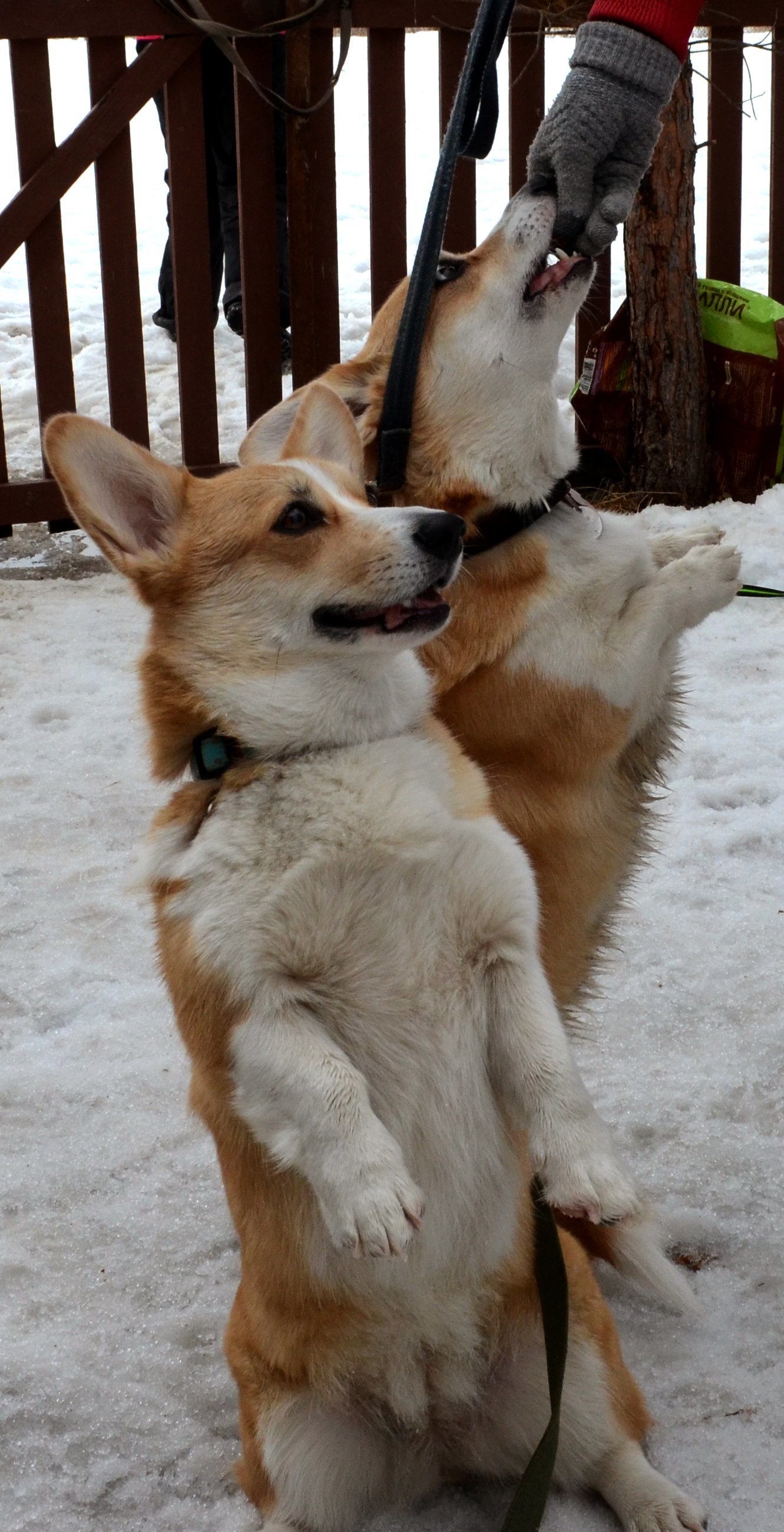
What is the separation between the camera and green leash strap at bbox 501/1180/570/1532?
1.72 m

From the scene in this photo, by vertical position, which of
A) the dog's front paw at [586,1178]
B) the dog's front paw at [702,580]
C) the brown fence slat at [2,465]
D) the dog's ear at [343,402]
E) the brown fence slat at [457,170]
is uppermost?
the brown fence slat at [457,170]

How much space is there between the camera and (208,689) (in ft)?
6.27

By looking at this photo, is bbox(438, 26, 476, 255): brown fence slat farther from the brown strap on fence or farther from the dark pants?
the dark pants

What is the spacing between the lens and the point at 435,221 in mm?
2176

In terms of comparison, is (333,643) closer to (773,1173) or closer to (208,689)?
(208,689)

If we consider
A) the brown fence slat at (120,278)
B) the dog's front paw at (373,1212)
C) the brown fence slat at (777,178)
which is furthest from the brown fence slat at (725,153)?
the dog's front paw at (373,1212)

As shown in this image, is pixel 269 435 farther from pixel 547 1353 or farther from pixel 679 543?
pixel 547 1353

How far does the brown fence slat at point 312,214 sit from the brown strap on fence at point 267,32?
6 cm

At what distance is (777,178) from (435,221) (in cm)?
444

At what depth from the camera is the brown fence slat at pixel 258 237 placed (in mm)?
5402

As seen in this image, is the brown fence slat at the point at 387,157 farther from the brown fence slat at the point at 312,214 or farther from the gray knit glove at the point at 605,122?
the gray knit glove at the point at 605,122

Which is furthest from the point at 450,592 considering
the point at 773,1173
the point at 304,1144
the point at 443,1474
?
the point at 443,1474

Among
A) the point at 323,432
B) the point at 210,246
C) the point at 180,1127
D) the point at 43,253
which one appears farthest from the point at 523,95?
the point at 180,1127

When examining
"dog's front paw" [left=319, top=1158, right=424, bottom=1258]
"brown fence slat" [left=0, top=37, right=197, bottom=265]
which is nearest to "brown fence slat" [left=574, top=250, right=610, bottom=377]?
"brown fence slat" [left=0, top=37, right=197, bottom=265]
